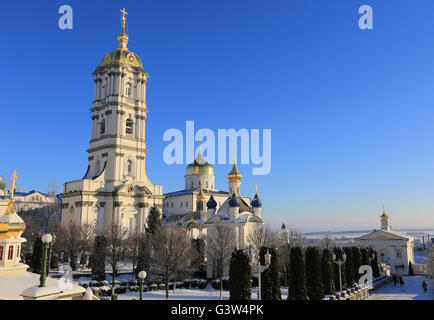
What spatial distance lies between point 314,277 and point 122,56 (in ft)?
152

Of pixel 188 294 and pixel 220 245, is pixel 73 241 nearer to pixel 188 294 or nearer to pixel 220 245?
pixel 188 294

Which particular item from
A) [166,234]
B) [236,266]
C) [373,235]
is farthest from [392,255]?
[236,266]

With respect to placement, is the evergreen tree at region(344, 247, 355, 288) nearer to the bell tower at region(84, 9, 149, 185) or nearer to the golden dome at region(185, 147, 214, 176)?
the bell tower at region(84, 9, 149, 185)

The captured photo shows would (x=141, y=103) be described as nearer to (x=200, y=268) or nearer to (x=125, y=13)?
(x=125, y=13)

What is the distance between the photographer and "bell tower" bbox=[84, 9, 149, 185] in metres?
55.8

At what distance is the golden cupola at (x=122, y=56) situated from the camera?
5841 cm

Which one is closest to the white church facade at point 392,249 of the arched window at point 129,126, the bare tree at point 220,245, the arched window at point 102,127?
the bare tree at point 220,245

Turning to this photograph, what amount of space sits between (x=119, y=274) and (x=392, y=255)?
44.1 meters

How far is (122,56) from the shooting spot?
5850 centimetres

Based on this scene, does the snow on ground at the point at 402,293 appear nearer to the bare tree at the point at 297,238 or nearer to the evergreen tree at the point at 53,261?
the bare tree at the point at 297,238
